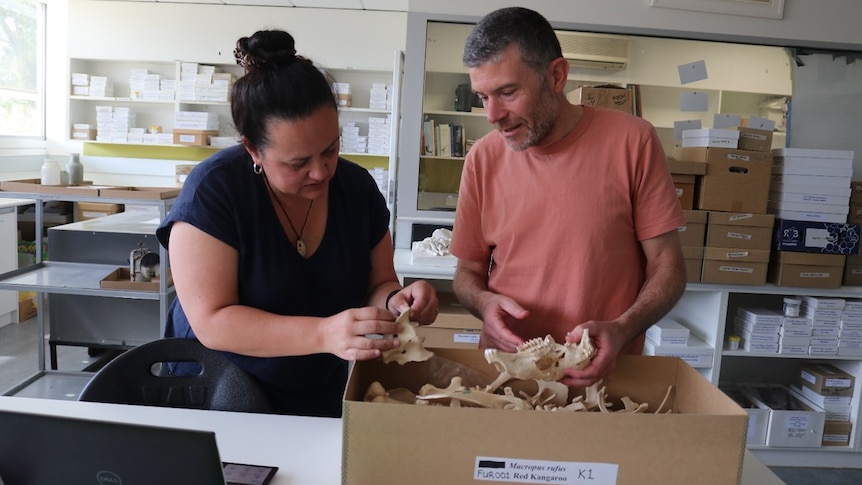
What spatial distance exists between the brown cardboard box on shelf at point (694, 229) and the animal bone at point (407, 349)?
223 centimetres

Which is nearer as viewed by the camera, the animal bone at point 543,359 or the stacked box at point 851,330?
the animal bone at point 543,359

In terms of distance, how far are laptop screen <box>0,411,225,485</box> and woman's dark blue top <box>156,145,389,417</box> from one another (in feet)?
1.65

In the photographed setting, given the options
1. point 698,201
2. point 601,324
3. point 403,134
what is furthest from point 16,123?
point 601,324

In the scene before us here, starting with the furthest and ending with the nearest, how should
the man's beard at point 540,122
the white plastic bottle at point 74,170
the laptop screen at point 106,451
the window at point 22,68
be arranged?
1. the window at point 22,68
2. the white plastic bottle at point 74,170
3. the man's beard at point 540,122
4. the laptop screen at point 106,451

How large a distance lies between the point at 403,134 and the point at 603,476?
2641 mm

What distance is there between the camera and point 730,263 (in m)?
2.98

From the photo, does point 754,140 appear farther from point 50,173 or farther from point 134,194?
point 50,173

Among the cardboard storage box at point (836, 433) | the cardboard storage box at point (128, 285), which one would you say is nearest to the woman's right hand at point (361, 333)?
the cardboard storage box at point (128, 285)

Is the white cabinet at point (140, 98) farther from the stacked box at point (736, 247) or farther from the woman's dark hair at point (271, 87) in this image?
the woman's dark hair at point (271, 87)

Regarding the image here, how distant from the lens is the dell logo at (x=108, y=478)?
2.58 feet

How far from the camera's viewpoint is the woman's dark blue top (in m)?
1.25

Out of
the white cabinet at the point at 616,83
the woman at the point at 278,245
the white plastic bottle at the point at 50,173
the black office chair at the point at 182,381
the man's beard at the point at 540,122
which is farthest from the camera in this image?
the white plastic bottle at the point at 50,173

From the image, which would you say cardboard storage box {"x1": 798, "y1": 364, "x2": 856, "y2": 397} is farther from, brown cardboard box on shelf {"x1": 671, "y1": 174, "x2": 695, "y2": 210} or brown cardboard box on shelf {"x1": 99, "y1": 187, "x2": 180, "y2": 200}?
brown cardboard box on shelf {"x1": 99, "y1": 187, "x2": 180, "y2": 200}

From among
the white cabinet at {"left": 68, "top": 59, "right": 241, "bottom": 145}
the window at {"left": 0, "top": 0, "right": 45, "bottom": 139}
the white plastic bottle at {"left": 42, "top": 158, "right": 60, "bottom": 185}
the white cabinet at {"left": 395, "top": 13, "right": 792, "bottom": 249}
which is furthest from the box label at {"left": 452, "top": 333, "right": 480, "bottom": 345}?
the window at {"left": 0, "top": 0, "right": 45, "bottom": 139}
